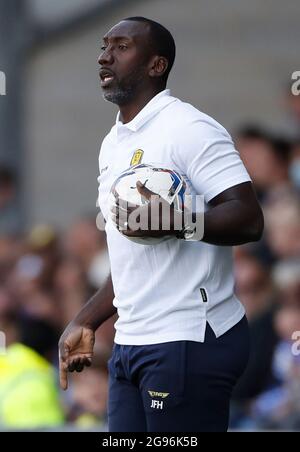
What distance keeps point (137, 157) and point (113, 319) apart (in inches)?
143

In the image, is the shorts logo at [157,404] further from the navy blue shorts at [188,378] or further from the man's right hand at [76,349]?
the man's right hand at [76,349]

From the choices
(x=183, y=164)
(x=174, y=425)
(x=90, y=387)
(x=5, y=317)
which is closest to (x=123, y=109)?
(x=183, y=164)

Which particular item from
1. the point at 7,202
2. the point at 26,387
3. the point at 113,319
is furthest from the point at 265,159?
the point at 7,202

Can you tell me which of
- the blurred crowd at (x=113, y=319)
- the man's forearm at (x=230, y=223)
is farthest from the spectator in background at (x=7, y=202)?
the man's forearm at (x=230, y=223)

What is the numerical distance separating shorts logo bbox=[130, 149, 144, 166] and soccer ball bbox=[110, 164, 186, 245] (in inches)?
3.2

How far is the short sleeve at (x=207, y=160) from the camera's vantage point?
11.3ft

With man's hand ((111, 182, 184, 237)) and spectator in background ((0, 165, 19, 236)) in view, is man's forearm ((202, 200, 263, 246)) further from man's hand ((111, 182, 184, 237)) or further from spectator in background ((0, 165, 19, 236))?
spectator in background ((0, 165, 19, 236))

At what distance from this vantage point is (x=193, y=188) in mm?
3506

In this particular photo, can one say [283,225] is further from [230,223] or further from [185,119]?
[230,223]

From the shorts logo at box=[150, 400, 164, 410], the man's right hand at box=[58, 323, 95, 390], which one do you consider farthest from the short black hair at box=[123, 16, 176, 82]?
the shorts logo at box=[150, 400, 164, 410]

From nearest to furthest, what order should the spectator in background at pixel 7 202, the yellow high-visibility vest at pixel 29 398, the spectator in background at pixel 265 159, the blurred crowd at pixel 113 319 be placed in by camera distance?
the blurred crowd at pixel 113 319, the yellow high-visibility vest at pixel 29 398, the spectator in background at pixel 265 159, the spectator in background at pixel 7 202

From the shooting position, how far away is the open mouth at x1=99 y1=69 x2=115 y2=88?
3.66 meters

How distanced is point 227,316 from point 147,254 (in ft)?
0.96
